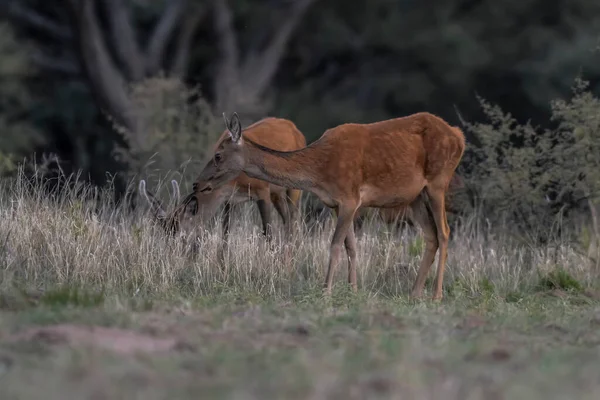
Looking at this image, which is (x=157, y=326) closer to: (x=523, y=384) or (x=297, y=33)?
(x=523, y=384)

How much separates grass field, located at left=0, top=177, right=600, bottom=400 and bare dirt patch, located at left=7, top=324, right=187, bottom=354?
21mm

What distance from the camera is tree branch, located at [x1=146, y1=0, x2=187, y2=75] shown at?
31.8 m

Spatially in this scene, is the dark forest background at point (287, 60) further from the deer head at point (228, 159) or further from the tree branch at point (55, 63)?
the deer head at point (228, 159)

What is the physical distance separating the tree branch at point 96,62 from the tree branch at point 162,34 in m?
1.04

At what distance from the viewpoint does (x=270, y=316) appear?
9.47m

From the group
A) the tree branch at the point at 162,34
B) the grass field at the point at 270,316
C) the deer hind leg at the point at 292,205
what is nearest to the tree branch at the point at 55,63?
the tree branch at the point at 162,34

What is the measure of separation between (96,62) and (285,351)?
24002mm

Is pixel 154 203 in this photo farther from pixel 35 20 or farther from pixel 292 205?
pixel 35 20

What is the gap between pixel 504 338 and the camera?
340 inches

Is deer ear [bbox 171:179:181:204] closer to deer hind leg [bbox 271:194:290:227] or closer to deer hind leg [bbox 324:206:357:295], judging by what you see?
deer hind leg [bbox 271:194:290:227]

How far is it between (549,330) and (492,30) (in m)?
25.3

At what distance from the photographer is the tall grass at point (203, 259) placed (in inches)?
478

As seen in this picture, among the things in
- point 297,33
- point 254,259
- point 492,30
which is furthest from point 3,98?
point 254,259

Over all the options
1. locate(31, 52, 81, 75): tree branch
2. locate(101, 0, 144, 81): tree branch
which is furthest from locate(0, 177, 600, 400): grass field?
locate(31, 52, 81, 75): tree branch
